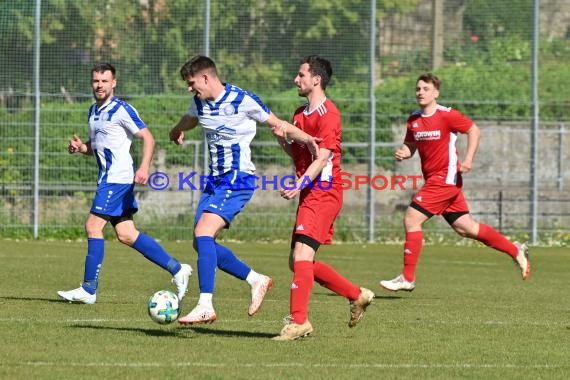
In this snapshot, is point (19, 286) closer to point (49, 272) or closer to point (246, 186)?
point (49, 272)

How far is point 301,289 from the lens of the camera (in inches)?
336

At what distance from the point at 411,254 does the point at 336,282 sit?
3701 mm

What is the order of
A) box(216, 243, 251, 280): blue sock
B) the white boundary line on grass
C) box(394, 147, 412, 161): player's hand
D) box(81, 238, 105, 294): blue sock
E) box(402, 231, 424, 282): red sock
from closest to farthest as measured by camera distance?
the white boundary line on grass, box(216, 243, 251, 280): blue sock, box(81, 238, 105, 294): blue sock, box(394, 147, 412, 161): player's hand, box(402, 231, 424, 282): red sock

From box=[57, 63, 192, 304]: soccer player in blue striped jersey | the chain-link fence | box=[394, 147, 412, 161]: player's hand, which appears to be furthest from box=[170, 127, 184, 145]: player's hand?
the chain-link fence

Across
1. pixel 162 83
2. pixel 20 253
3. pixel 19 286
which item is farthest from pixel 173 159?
pixel 19 286

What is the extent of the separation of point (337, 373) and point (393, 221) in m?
15.9

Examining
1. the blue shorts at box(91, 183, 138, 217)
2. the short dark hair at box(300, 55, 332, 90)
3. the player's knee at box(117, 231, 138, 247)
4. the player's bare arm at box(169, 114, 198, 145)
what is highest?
the short dark hair at box(300, 55, 332, 90)

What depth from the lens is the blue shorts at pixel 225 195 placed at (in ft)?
29.6

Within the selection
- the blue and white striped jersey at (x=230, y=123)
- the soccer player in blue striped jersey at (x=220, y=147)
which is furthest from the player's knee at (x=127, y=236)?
the blue and white striped jersey at (x=230, y=123)

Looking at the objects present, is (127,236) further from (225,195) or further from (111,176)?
(225,195)

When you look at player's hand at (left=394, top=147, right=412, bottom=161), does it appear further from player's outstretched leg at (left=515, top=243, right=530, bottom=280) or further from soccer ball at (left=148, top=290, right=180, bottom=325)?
soccer ball at (left=148, top=290, right=180, bottom=325)

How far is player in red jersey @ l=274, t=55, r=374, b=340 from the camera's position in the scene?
336 inches

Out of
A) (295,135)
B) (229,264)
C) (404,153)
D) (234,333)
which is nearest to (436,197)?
(404,153)

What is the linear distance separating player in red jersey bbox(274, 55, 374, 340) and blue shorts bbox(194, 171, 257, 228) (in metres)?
0.42
